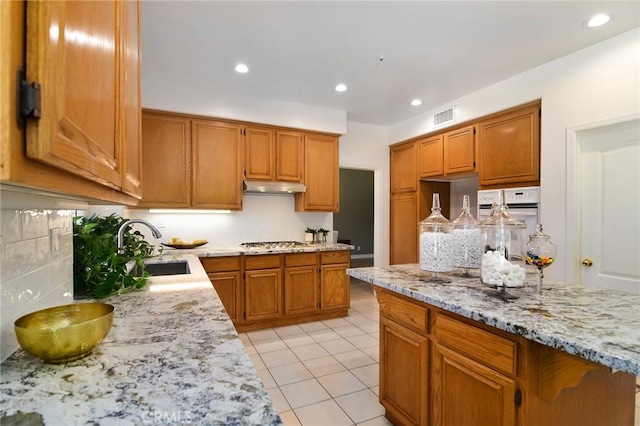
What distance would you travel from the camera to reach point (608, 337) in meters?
1.00

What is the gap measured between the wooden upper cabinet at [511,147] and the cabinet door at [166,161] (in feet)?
11.6

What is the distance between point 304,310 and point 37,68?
146 inches

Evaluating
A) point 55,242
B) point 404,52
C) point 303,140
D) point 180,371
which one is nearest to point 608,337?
point 180,371

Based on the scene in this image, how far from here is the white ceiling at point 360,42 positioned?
2.22m

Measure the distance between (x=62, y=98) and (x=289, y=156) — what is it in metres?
3.67

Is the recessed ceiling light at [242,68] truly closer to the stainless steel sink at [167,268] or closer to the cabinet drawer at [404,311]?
the stainless steel sink at [167,268]

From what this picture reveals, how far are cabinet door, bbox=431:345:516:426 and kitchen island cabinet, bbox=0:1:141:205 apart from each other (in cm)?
156

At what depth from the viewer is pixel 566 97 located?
9.37 ft

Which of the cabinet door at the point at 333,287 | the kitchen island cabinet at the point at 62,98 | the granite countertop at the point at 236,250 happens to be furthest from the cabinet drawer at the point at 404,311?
the cabinet door at the point at 333,287

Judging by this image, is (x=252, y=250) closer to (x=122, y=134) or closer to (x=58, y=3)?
(x=122, y=134)

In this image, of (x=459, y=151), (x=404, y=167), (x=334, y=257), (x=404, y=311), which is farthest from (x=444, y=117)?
(x=404, y=311)

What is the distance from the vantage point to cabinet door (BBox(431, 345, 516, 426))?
1.24 meters

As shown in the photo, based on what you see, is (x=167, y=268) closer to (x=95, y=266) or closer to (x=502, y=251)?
(x=95, y=266)

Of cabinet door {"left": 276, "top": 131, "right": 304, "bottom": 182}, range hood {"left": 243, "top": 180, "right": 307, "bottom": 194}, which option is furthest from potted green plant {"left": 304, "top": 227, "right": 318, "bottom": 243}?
cabinet door {"left": 276, "top": 131, "right": 304, "bottom": 182}
